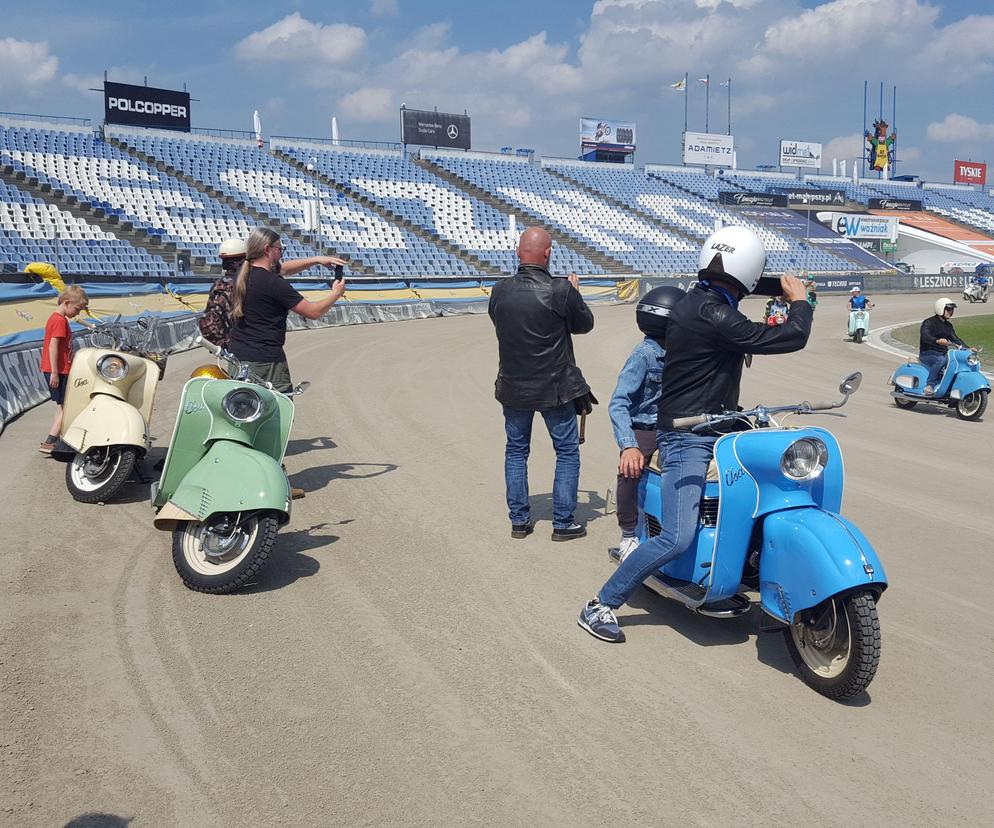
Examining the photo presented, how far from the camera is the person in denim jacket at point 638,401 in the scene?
463 cm

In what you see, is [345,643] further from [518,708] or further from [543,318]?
[543,318]

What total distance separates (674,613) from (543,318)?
6.40 ft

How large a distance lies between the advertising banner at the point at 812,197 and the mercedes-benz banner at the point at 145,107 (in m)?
43.1

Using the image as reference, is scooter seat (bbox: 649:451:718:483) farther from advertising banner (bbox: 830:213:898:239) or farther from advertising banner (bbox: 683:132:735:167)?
advertising banner (bbox: 683:132:735:167)

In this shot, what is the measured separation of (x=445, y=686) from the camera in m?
3.81

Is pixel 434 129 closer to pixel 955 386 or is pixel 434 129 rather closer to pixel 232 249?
pixel 955 386

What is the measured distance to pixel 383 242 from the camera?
132ft

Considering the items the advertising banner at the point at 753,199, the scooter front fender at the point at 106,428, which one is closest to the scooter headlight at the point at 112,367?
the scooter front fender at the point at 106,428

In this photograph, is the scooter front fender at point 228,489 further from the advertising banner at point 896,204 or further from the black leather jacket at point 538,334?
the advertising banner at point 896,204

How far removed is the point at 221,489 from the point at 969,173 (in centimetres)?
10057

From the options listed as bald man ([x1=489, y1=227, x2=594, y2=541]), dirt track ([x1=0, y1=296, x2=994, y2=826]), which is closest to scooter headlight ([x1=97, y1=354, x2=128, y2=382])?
dirt track ([x1=0, y1=296, x2=994, y2=826])

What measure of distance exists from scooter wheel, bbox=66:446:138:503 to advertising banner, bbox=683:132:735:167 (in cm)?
7252

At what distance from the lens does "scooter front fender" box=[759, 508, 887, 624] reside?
349cm

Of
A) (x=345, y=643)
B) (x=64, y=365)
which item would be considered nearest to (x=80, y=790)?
(x=345, y=643)
